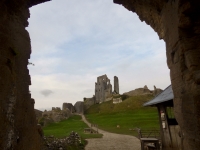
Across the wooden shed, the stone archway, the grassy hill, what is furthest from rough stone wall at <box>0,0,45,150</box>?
the grassy hill

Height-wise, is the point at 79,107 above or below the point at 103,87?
below

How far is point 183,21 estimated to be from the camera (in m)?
3.87

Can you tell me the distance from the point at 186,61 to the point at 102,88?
80.4 meters

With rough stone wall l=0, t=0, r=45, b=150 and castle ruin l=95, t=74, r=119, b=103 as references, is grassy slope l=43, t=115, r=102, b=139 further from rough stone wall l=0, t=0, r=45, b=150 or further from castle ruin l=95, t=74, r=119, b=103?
castle ruin l=95, t=74, r=119, b=103

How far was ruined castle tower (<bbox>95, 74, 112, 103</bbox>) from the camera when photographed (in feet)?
269

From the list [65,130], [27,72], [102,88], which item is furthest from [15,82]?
[102,88]

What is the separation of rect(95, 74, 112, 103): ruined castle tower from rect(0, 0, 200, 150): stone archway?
75305 mm

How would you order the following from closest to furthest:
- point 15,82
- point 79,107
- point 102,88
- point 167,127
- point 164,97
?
point 15,82 → point 164,97 → point 167,127 → point 79,107 → point 102,88

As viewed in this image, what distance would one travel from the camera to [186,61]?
12.9 feet

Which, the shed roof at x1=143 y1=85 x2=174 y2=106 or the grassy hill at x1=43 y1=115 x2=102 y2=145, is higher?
the shed roof at x1=143 y1=85 x2=174 y2=106

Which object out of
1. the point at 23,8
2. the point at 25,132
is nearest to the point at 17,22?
the point at 23,8

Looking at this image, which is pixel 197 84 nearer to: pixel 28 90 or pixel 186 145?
pixel 186 145

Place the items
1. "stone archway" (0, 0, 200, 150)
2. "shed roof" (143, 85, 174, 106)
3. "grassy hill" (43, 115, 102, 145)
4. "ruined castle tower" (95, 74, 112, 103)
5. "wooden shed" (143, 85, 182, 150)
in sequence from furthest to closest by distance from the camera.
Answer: "ruined castle tower" (95, 74, 112, 103) < "grassy hill" (43, 115, 102, 145) < "wooden shed" (143, 85, 182, 150) < "shed roof" (143, 85, 174, 106) < "stone archway" (0, 0, 200, 150)

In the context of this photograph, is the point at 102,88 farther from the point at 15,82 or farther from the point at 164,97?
the point at 15,82
